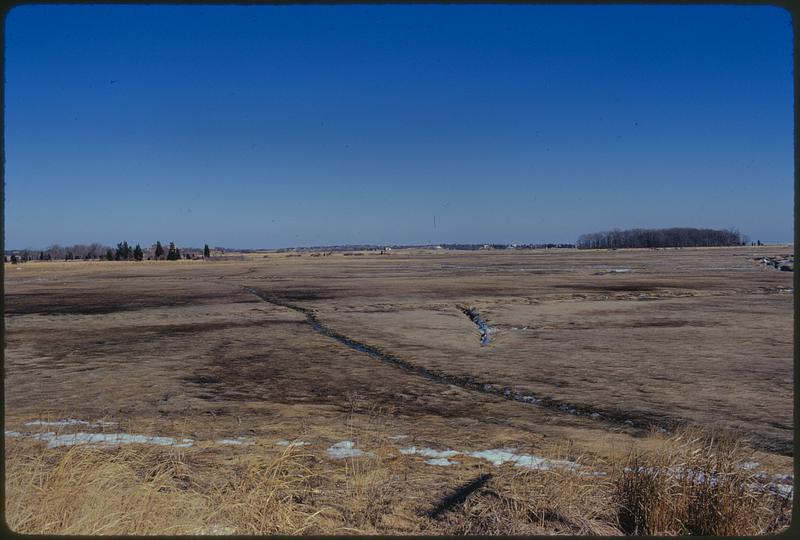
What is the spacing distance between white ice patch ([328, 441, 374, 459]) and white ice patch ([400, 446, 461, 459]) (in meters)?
0.43

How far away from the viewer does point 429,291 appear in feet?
96.3

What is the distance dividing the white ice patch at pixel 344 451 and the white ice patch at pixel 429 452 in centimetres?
43

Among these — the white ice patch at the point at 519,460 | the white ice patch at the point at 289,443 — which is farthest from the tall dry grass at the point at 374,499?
the white ice patch at the point at 289,443

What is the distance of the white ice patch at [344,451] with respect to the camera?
609 cm

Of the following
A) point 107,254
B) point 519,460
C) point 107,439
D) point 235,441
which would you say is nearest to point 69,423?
point 107,439

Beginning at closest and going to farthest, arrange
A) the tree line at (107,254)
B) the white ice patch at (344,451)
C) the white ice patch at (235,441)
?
the white ice patch at (344,451)
the white ice patch at (235,441)
the tree line at (107,254)

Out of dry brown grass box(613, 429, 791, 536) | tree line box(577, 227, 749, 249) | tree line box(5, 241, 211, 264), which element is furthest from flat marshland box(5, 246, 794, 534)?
tree line box(577, 227, 749, 249)

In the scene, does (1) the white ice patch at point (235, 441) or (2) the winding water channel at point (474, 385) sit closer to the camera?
(1) the white ice patch at point (235, 441)

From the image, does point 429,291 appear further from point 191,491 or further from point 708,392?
point 191,491

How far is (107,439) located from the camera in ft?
21.1

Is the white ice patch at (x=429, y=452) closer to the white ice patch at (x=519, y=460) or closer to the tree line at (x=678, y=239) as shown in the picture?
the white ice patch at (x=519, y=460)

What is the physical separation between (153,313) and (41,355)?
8.35 meters

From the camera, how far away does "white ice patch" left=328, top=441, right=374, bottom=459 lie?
6090 mm

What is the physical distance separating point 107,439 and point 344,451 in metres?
2.79
